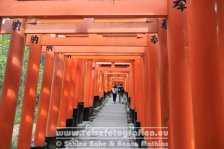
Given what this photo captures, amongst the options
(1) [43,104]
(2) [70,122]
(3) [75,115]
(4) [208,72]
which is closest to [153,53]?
(1) [43,104]

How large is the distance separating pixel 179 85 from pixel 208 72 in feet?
4.48

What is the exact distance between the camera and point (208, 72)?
258cm

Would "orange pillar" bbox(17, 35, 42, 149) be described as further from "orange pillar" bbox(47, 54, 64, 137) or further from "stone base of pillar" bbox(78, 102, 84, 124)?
"stone base of pillar" bbox(78, 102, 84, 124)

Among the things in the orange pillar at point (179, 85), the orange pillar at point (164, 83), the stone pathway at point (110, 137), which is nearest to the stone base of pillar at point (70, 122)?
the stone pathway at point (110, 137)

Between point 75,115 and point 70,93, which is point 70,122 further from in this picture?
point 70,93

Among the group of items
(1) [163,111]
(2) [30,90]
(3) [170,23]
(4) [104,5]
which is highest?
(4) [104,5]

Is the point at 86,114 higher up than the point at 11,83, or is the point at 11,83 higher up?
the point at 11,83

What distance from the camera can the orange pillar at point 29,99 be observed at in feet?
24.2

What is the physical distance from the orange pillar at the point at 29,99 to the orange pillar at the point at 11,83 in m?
1.26

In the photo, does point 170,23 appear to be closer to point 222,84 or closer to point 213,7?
point 213,7

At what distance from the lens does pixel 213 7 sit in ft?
8.54

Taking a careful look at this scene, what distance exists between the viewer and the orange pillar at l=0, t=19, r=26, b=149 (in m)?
5.94

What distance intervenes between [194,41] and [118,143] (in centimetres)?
727

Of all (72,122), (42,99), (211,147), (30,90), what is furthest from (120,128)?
(211,147)
